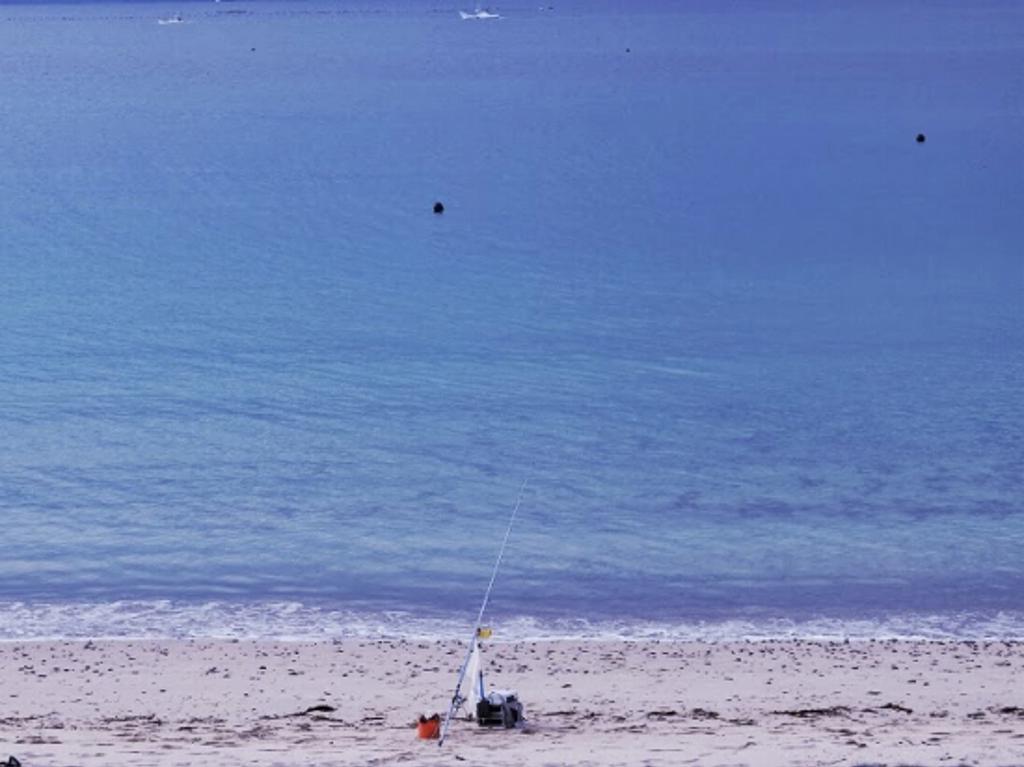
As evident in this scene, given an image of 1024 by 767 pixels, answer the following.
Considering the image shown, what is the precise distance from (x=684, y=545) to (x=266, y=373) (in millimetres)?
11471

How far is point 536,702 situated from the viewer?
1608cm

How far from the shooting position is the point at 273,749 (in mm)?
13641

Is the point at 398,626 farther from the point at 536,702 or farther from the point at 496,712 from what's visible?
the point at 496,712

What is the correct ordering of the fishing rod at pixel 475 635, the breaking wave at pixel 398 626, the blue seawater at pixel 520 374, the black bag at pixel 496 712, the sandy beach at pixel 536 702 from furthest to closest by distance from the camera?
1. the blue seawater at pixel 520 374
2. the breaking wave at pixel 398 626
3. the black bag at pixel 496 712
4. the fishing rod at pixel 475 635
5. the sandy beach at pixel 536 702

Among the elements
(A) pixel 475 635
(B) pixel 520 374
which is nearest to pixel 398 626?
(A) pixel 475 635

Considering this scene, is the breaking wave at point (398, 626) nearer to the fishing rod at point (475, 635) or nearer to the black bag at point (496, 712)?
the fishing rod at point (475, 635)

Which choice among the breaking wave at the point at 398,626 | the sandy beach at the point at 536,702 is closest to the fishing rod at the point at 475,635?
the sandy beach at the point at 536,702

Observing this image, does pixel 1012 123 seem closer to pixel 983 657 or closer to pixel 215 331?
pixel 215 331

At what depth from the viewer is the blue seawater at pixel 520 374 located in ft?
68.7

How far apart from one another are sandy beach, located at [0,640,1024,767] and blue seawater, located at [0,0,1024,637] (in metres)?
1.35

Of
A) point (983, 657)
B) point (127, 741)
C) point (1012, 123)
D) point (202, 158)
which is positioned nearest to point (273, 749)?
point (127, 741)

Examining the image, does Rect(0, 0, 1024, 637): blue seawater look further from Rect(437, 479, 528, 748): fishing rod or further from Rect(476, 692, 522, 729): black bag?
Rect(476, 692, 522, 729): black bag

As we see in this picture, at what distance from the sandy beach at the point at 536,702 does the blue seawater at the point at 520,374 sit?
4.43 ft

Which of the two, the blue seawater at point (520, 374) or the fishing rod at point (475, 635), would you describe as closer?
the fishing rod at point (475, 635)
